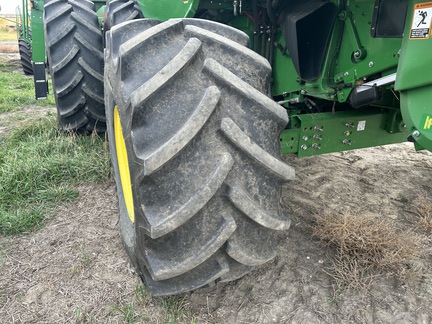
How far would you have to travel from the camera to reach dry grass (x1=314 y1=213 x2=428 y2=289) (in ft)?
Result: 6.63

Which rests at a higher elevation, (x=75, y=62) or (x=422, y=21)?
(x=422, y=21)

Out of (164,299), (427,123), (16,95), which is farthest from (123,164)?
(16,95)

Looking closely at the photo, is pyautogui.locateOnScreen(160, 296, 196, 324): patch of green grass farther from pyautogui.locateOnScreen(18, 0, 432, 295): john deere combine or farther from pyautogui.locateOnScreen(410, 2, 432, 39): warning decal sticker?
pyautogui.locateOnScreen(410, 2, 432, 39): warning decal sticker

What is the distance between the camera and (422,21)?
129 cm

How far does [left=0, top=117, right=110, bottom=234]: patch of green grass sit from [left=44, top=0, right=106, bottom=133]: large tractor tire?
24 cm

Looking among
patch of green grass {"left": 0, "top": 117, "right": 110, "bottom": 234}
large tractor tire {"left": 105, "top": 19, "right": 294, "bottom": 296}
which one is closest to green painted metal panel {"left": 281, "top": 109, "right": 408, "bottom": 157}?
large tractor tire {"left": 105, "top": 19, "right": 294, "bottom": 296}

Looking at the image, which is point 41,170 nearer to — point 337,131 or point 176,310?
point 176,310

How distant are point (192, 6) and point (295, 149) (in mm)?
945

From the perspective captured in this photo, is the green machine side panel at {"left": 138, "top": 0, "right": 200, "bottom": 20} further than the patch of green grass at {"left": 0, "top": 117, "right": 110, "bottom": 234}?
No

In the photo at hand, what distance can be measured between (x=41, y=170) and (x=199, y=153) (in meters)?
1.98

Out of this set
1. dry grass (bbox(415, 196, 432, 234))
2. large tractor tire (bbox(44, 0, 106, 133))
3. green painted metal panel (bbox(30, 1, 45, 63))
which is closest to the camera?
dry grass (bbox(415, 196, 432, 234))

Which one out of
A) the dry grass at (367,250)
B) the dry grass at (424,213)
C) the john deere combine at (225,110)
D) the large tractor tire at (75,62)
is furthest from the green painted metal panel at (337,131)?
the large tractor tire at (75,62)

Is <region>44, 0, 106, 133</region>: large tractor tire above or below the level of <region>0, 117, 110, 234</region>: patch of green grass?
above

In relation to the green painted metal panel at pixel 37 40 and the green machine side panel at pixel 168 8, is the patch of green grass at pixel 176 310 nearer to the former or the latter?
the green machine side panel at pixel 168 8
